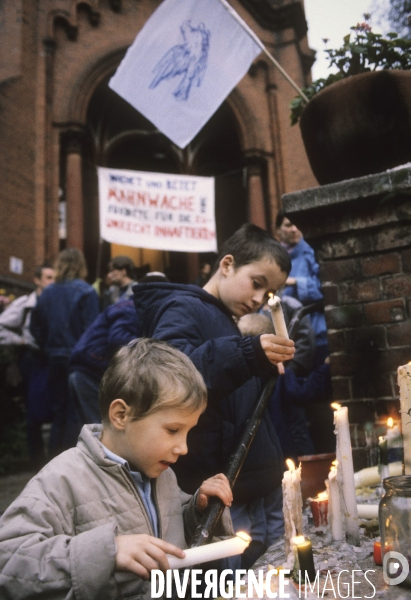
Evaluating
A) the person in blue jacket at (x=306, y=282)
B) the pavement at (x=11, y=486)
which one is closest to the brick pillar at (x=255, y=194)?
the person in blue jacket at (x=306, y=282)

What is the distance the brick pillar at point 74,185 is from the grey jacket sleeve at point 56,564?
8.68 meters

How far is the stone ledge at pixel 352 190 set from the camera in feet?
7.32

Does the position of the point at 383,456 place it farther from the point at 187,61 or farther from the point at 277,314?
the point at 187,61

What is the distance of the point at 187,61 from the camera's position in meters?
3.80

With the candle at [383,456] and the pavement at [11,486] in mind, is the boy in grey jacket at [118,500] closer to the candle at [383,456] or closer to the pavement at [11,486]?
the candle at [383,456]

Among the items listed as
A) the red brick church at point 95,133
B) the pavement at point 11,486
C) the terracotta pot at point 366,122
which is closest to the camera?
the terracotta pot at point 366,122

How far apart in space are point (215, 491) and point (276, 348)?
0.49m

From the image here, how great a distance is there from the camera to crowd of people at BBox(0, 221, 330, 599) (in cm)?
119

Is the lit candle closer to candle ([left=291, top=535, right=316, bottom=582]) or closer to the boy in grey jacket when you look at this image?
candle ([left=291, top=535, right=316, bottom=582])

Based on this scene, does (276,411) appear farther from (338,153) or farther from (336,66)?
(336,66)

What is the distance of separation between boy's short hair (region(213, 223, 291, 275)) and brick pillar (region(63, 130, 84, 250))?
7743 mm

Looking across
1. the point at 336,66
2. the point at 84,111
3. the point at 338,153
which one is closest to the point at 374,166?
the point at 338,153

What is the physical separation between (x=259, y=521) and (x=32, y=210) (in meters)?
8.11

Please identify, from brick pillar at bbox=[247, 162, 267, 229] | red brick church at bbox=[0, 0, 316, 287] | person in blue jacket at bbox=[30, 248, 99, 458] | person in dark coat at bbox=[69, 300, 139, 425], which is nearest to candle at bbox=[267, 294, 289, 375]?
person in dark coat at bbox=[69, 300, 139, 425]
